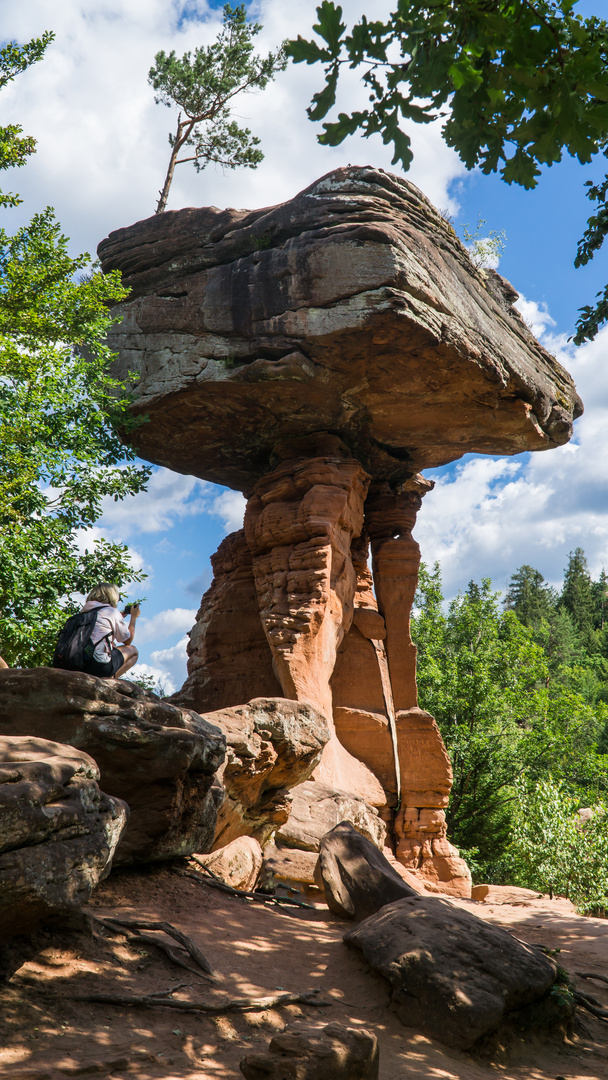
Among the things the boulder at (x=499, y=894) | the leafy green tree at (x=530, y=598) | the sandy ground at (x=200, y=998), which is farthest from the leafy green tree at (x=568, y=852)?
the leafy green tree at (x=530, y=598)

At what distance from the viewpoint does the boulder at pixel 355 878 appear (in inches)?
273

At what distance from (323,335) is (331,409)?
194 cm

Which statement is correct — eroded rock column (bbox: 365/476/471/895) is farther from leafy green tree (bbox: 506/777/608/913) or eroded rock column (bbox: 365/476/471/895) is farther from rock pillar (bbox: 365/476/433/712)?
leafy green tree (bbox: 506/777/608/913)

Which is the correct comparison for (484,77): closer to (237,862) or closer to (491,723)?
(237,862)

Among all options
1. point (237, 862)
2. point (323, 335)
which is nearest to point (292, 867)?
point (237, 862)

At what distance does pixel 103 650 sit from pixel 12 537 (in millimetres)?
4802

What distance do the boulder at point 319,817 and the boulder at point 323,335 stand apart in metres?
6.98

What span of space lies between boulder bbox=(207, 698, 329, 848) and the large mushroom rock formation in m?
3.60

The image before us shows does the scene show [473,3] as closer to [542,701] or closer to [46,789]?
[46,789]

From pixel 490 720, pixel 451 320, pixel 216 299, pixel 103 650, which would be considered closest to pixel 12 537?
pixel 103 650

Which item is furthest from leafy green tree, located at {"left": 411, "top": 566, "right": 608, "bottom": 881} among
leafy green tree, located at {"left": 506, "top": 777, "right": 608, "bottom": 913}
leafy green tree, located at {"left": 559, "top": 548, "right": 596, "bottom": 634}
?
leafy green tree, located at {"left": 559, "top": 548, "right": 596, "bottom": 634}

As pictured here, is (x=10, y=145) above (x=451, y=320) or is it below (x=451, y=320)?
above

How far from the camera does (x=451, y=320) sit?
1249 cm

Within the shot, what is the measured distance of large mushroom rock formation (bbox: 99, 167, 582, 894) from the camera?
12.4m
